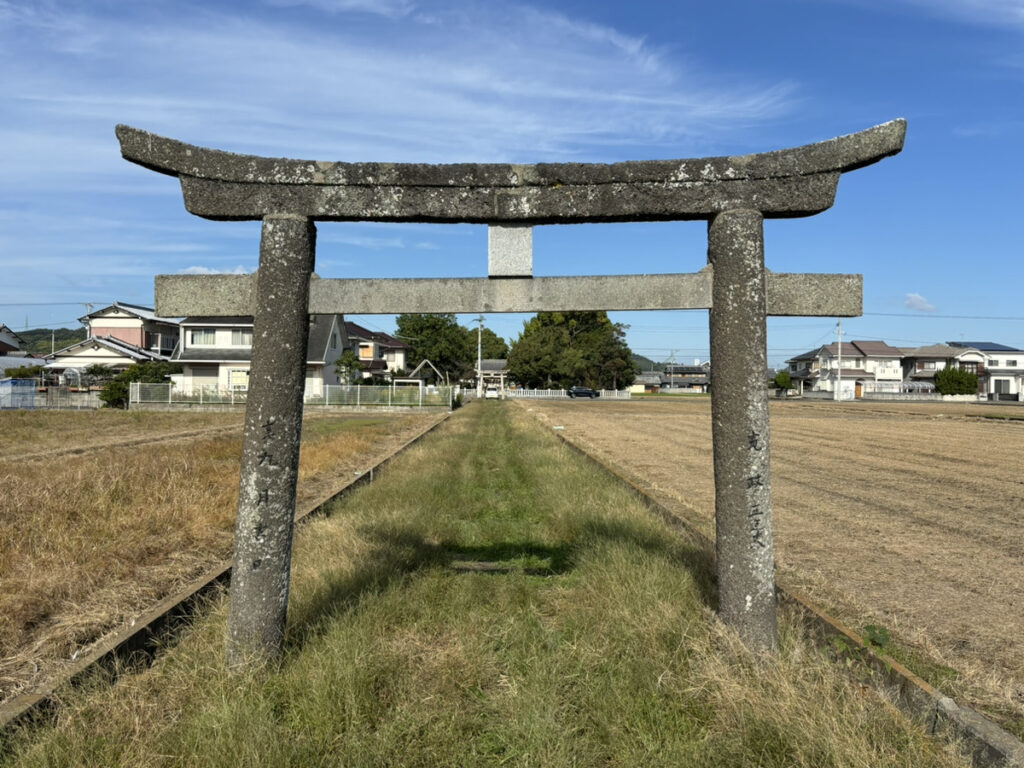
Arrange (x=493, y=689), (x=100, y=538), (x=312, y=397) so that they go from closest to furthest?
1. (x=493, y=689)
2. (x=100, y=538)
3. (x=312, y=397)

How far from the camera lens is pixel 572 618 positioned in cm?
525

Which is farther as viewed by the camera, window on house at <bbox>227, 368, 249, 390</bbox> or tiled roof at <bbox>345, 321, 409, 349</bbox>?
tiled roof at <bbox>345, 321, 409, 349</bbox>

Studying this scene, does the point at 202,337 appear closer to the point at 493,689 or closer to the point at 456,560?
the point at 456,560

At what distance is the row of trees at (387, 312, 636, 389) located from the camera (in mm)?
87312

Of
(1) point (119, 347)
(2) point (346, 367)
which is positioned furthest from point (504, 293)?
(1) point (119, 347)

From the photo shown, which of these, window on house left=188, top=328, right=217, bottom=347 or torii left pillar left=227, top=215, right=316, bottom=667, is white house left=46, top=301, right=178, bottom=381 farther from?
torii left pillar left=227, top=215, right=316, bottom=667

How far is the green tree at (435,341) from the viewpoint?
9256 cm

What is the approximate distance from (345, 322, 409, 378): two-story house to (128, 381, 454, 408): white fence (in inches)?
887

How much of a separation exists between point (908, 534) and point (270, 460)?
26.4ft

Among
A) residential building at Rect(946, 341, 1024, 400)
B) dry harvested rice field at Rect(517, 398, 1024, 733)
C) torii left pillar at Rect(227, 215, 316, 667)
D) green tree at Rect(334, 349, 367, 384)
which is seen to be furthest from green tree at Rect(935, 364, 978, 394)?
torii left pillar at Rect(227, 215, 316, 667)

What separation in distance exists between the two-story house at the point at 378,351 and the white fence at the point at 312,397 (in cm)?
2253

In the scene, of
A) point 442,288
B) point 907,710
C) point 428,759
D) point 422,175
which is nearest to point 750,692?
point 907,710

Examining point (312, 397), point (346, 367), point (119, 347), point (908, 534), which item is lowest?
point (908, 534)

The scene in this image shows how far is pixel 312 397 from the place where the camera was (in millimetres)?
43125
